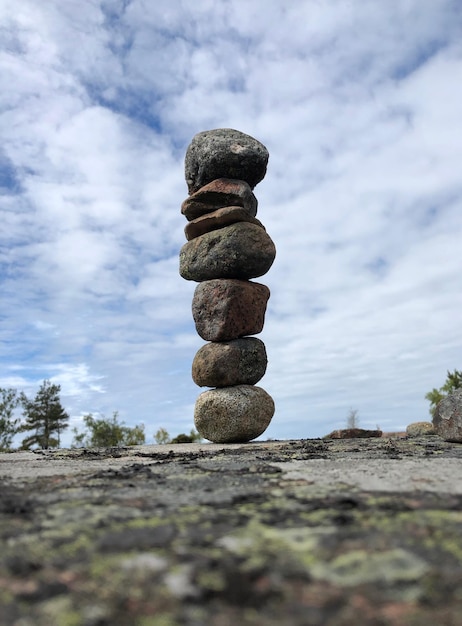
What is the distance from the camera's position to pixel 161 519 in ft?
9.64

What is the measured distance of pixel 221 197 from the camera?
46.9 ft

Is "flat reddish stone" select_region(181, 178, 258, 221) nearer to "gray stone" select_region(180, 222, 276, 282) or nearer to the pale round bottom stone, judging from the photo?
"gray stone" select_region(180, 222, 276, 282)

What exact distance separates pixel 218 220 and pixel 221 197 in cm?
70

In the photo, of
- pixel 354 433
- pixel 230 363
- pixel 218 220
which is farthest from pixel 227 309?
pixel 354 433

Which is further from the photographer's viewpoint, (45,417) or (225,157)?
(45,417)

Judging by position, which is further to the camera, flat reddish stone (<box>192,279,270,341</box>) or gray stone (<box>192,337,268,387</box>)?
flat reddish stone (<box>192,279,270,341</box>)

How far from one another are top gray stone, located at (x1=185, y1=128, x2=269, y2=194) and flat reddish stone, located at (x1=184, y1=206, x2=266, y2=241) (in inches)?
47.0

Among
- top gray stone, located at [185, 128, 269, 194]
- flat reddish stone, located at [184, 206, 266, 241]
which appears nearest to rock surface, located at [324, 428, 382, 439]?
flat reddish stone, located at [184, 206, 266, 241]

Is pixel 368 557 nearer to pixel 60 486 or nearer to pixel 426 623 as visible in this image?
pixel 426 623

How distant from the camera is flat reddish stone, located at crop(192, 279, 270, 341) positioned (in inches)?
525

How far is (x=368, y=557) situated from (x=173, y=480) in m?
2.42

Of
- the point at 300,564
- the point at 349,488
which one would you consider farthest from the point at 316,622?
the point at 349,488

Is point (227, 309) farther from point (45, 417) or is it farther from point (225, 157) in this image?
point (45, 417)

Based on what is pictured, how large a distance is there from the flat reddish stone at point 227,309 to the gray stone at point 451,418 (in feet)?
16.1
